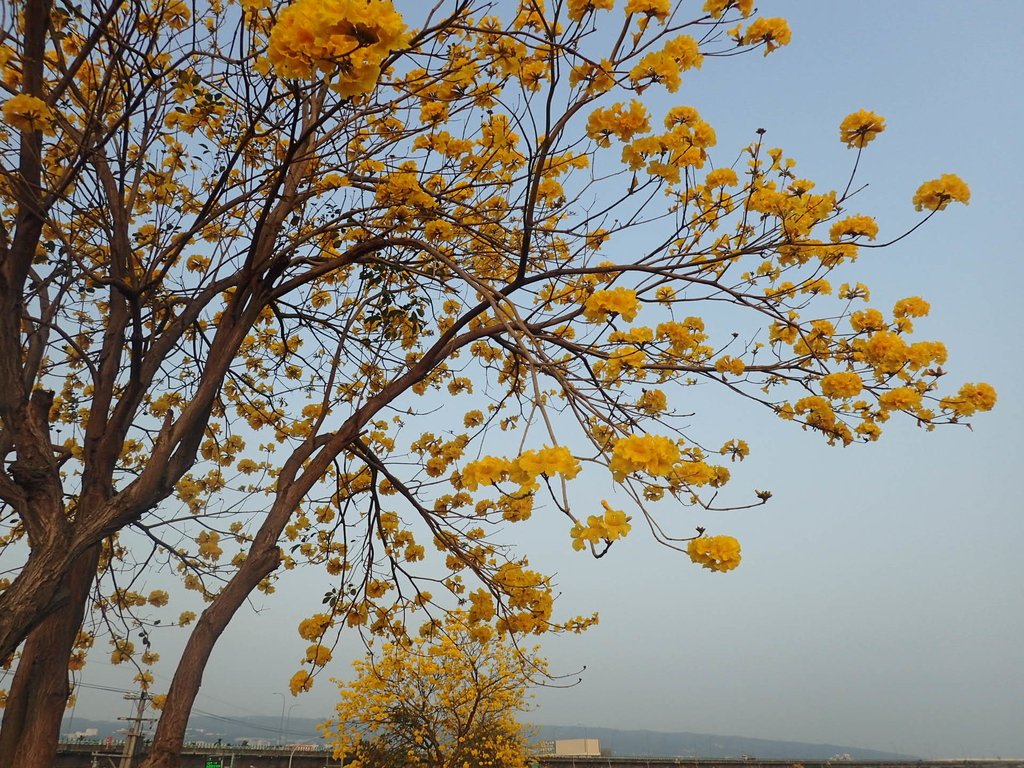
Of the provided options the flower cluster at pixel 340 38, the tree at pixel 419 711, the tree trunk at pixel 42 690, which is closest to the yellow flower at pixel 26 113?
the flower cluster at pixel 340 38

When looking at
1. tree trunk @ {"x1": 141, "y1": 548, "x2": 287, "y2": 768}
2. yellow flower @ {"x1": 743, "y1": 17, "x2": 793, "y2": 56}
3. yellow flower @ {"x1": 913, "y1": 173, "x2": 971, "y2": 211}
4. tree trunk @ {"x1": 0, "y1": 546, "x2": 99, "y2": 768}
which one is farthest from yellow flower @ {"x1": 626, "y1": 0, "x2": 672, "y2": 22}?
tree trunk @ {"x1": 0, "y1": 546, "x2": 99, "y2": 768}

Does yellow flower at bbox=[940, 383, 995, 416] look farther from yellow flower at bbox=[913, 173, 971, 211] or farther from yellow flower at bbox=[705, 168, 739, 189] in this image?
yellow flower at bbox=[705, 168, 739, 189]

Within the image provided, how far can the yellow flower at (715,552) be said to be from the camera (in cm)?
156

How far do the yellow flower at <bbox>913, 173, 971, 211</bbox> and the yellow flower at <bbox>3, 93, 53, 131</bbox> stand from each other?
3.27 metres

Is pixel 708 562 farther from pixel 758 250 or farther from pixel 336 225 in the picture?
pixel 336 225

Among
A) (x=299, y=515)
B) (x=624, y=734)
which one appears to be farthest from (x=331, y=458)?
(x=624, y=734)

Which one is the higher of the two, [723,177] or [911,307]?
[723,177]

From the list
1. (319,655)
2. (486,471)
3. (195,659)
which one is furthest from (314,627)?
(486,471)

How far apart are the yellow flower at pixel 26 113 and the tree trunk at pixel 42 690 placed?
67.2 inches

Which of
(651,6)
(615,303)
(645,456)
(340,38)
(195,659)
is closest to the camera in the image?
(340,38)

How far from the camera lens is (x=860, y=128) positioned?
8.08 ft

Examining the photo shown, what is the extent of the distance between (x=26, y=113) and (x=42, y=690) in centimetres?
238

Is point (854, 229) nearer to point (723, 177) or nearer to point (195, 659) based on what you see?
point (723, 177)

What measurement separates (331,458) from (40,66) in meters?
2.07
